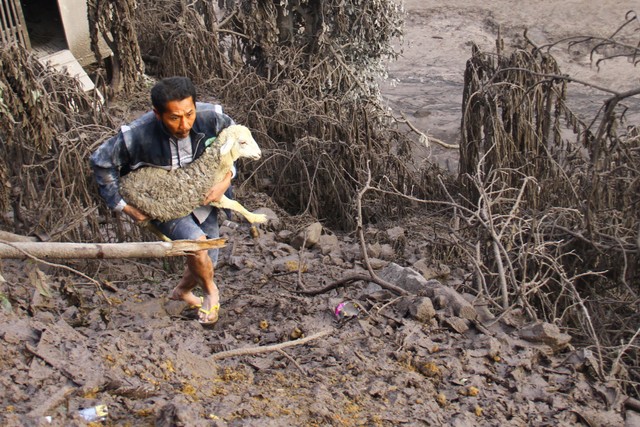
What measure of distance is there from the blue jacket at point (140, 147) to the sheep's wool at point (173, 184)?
0.15 ft

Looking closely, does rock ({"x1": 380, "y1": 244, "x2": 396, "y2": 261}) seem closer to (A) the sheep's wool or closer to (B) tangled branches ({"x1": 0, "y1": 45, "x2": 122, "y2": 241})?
(B) tangled branches ({"x1": 0, "y1": 45, "x2": 122, "y2": 241})

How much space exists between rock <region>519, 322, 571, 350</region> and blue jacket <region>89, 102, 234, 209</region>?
210cm

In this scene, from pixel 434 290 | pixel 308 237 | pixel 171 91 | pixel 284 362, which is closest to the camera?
pixel 171 91

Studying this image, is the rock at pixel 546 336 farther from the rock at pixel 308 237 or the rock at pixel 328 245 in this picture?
the rock at pixel 308 237

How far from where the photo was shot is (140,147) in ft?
14.5

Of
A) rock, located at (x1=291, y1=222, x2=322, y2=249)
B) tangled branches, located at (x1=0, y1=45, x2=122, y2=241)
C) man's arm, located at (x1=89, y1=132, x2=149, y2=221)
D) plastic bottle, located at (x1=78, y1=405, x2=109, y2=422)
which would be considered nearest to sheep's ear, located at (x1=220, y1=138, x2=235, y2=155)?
man's arm, located at (x1=89, y1=132, x2=149, y2=221)

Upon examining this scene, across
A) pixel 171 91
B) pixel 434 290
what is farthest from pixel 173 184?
pixel 434 290

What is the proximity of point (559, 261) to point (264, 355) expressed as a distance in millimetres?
2458

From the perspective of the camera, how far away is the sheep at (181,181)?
4488 mm

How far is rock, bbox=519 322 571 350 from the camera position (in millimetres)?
4535

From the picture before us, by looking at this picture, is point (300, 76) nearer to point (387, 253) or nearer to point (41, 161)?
point (387, 253)

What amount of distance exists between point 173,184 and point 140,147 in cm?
27

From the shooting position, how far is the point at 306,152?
7.90 metres

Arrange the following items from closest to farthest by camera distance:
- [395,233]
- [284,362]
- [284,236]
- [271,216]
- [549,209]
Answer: [284,362] → [549,209] → [284,236] → [395,233] → [271,216]
